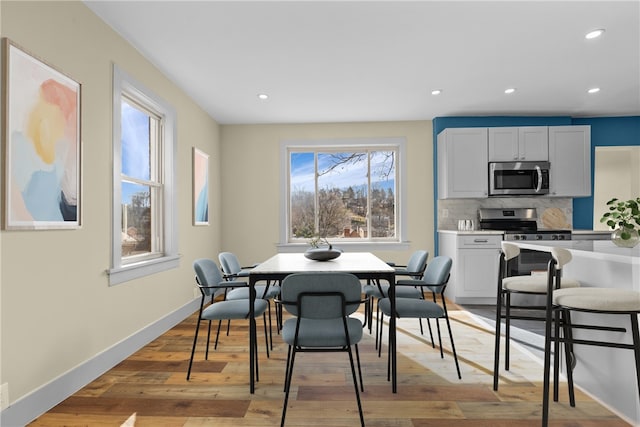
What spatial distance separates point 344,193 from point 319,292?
3986 mm

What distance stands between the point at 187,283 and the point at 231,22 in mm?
2873

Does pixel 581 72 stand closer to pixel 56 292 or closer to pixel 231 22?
pixel 231 22

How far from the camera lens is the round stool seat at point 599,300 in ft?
5.63

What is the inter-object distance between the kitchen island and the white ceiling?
1759 millimetres

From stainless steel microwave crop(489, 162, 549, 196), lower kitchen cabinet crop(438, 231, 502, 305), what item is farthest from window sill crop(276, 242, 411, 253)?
stainless steel microwave crop(489, 162, 549, 196)

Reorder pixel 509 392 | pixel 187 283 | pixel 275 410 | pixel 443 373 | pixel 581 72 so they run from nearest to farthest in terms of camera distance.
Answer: pixel 275 410 < pixel 509 392 < pixel 443 373 < pixel 581 72 < pixel 187 283

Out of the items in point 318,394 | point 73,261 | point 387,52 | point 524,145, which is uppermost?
point 387,52

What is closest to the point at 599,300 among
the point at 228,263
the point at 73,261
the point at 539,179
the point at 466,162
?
the point at 228,263

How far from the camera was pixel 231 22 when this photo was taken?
279 centimetres

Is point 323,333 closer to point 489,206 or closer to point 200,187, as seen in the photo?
point 200,187

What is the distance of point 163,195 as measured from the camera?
12.9 ft

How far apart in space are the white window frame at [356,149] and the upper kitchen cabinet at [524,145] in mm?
1287

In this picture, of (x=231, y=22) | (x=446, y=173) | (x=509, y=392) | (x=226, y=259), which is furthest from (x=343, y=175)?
(x=509, y=392)

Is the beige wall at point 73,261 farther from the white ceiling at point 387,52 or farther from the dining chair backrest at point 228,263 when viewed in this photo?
the dining chair backrest at point 228,263
